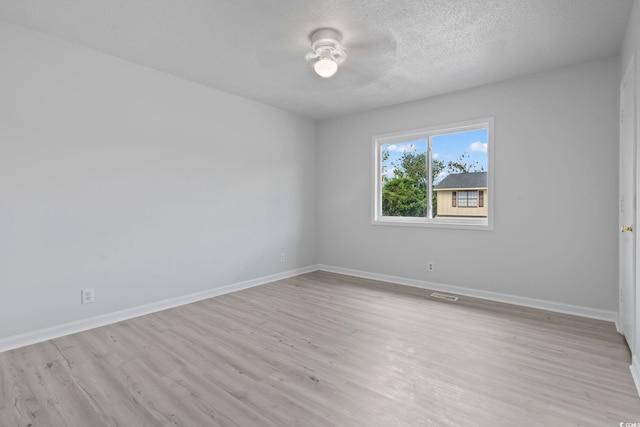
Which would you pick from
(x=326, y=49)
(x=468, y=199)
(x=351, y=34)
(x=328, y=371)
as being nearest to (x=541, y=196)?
(x=468, y=199)

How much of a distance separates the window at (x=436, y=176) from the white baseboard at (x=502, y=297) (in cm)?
81

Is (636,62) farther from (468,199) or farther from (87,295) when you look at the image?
(87,295)

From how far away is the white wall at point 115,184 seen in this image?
2.62m

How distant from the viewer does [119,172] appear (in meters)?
3.20

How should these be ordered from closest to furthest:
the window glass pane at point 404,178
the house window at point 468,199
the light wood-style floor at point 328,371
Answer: the light wood-style floor at point 328,371, the house window at point 468,199, the window glass pane at point 404,178

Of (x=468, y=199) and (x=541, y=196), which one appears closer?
(x=541, y=196)

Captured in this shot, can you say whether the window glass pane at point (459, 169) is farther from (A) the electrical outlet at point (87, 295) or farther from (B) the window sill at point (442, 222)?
(A) the electrical outlet at point (87, 295)

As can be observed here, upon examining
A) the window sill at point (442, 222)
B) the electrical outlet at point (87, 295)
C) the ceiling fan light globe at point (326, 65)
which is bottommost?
the electrical outlet at point (87, 295)

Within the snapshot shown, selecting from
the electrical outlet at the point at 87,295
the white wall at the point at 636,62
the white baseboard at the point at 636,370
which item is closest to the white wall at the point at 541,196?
the white wall at the point at 636,62

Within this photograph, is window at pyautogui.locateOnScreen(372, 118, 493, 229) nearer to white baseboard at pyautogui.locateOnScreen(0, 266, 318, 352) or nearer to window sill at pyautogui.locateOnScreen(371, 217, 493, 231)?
window sill at pyautogui.locateOnScreen(371, 217, 493, 231)

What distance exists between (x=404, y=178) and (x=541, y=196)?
1.75m

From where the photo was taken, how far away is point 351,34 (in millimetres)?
2672

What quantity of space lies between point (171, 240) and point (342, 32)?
280 centimetres

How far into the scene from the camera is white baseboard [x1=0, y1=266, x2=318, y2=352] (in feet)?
8.52
